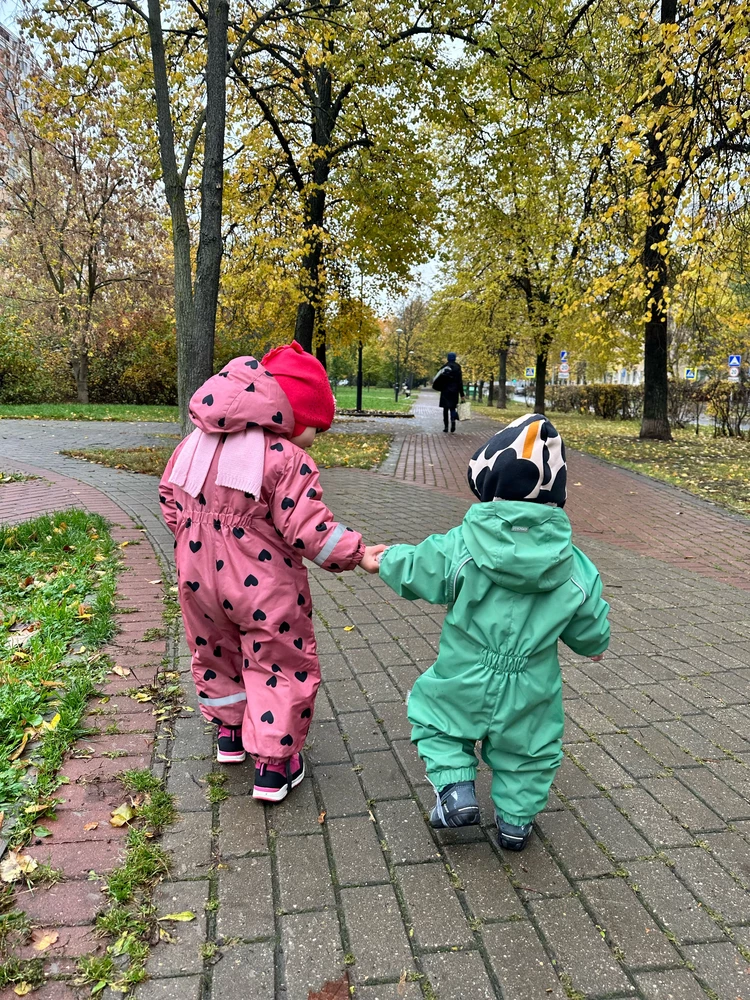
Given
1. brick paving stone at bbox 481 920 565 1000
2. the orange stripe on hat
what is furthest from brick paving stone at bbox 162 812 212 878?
the orange stripe on hat

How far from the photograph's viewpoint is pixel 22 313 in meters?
22.3

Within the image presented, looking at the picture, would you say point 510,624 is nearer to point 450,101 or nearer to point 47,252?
point 450,101

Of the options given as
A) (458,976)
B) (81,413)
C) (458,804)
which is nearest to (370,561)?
(458,804)

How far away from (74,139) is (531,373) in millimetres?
22276

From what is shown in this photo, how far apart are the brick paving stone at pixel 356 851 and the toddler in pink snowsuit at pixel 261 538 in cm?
26

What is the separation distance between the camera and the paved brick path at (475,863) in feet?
5.91

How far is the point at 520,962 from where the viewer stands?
72.4 inches

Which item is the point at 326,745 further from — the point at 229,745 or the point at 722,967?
the point at 722,967

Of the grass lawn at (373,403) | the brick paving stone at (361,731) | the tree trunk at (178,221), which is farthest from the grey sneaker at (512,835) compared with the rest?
the grass lawn at (373,403)

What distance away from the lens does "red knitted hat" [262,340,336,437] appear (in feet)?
7.91

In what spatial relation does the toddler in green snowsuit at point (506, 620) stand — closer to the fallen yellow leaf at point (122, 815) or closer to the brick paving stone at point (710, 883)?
the brick paving stone at point (710, 883)

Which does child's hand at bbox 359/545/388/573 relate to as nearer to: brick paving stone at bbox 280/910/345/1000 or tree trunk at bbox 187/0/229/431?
brick paving stone at bbox 280/910/345/1000

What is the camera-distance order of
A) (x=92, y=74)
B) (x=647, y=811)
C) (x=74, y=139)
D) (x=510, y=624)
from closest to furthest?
1. (x=510, y=624)
2. (x=647, y=811)
3. (x=92, y=74)
4. (x=74, y=139)

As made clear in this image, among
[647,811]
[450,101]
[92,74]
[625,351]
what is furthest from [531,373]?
[647,811]
